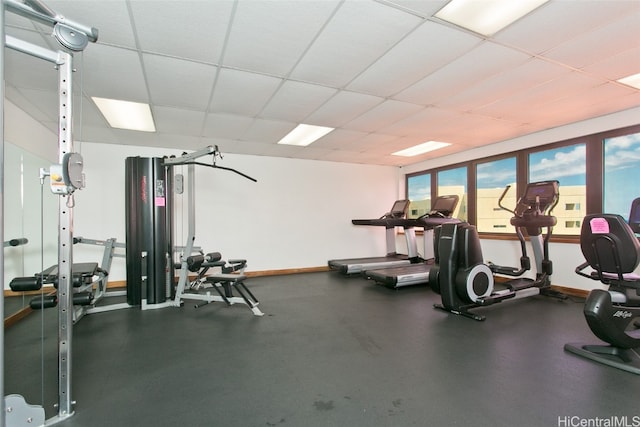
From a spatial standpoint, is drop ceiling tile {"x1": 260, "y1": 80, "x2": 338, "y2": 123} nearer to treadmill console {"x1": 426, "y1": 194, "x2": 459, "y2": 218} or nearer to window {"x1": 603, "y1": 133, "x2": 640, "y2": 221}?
treadmill console {"x1": 426, "y1": 194, "x2": 459, "y2": 218}

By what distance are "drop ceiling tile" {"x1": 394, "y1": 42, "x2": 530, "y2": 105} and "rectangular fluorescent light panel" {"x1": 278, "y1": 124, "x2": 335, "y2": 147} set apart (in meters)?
1.52

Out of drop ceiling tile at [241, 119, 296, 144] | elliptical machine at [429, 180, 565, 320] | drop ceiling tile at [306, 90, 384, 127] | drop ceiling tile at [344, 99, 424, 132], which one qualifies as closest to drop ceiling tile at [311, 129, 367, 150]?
drop ceiling tile at [344, 99, 424, 132]

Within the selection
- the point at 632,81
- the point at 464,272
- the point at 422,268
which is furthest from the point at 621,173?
the point at 422,268

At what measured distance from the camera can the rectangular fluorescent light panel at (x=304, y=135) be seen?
455 cm

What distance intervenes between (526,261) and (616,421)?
2.97 m

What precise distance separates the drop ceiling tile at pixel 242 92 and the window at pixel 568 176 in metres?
4.54

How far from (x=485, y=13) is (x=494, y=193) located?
4253mm

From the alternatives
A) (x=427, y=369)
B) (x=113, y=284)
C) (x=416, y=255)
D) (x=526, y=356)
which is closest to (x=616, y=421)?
(x=526, y=356)

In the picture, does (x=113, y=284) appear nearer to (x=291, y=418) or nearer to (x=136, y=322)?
(x=136, y=322)

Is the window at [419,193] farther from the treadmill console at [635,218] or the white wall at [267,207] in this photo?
the treadmill console at [635,218]

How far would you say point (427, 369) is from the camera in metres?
2.30

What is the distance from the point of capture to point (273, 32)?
2.19 m

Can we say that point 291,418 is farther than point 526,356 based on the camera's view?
No

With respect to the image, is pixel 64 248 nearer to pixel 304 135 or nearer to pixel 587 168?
pixel 304 135
